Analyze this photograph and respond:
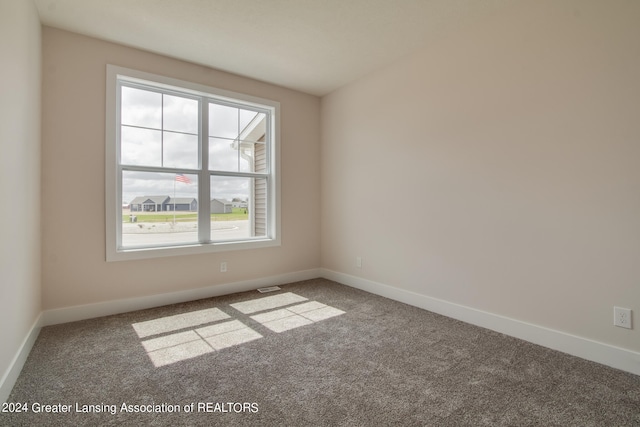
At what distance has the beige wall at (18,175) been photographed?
1.74 m

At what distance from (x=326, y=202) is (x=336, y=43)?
2.13 meters

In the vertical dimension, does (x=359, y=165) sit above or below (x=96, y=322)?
above

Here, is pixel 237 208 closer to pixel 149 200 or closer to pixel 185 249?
pixel 185 249

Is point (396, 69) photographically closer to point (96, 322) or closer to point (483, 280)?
point (483, 280)

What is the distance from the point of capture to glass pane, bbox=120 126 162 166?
127 inches

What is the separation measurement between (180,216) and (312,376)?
8.09 ft

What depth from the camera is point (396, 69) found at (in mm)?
3500

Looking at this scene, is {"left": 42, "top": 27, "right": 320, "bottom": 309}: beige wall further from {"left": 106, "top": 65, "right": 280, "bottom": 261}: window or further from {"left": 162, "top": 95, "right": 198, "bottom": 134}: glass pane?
{"left": 162, "top": 95, "right": 198, "bottom": 134}: glass pane

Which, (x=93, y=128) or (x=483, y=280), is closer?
(x=483, y=280)

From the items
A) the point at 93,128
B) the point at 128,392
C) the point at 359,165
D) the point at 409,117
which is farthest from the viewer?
the point at 359,165

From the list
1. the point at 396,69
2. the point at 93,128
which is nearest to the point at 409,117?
the point at 396,69

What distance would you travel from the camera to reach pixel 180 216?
→ 11.7 feet

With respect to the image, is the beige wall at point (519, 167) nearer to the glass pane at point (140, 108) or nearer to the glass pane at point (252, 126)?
the glass pane at point (252, 126)

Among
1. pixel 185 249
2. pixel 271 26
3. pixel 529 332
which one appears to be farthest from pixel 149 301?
pixel 529 332
